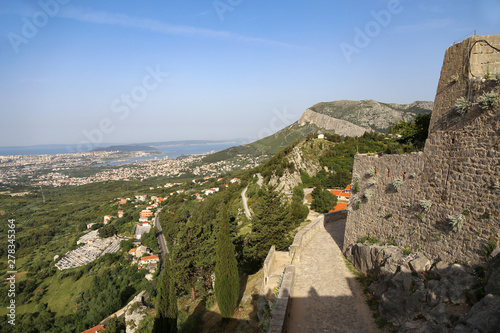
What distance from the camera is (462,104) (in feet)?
17.3

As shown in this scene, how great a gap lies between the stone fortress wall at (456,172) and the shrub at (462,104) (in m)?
0.07

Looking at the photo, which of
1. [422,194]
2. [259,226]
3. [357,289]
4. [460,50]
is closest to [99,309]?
[259,226]

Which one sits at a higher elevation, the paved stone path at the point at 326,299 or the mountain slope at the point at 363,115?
the mountain slope at the point at 363,115

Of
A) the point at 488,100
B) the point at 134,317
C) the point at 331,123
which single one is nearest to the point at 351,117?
the point at 331,123

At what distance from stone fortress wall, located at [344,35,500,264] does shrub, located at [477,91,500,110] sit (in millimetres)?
102

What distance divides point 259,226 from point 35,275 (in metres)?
43.3

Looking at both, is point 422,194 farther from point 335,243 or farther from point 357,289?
point 335,243

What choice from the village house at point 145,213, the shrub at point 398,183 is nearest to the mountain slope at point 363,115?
the village house at point 145,213

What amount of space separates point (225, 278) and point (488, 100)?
979cm

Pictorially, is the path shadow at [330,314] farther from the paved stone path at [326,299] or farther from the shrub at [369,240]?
the shrub at [369,240]

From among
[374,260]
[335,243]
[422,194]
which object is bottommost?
[335,243]

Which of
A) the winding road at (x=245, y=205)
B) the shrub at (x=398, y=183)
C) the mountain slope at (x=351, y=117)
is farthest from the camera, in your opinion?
the mountain slope at (x=351, y=117)

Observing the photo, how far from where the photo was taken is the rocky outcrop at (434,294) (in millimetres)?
3736

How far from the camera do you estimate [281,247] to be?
13633 millimetres
